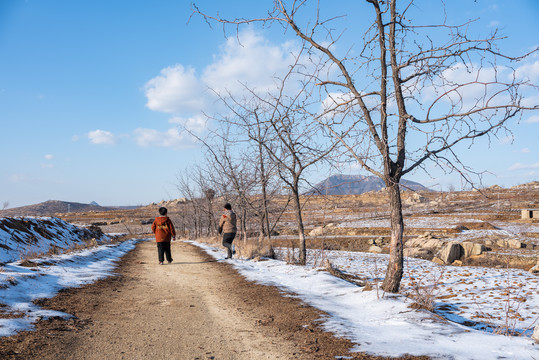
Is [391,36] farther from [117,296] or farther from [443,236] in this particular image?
[443,236]

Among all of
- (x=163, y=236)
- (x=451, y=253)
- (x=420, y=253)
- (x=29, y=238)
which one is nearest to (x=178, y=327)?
(x=163, y=236)

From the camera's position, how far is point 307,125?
7434 millimetres

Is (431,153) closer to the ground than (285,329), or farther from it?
farther from it

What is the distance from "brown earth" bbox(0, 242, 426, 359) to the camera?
150 inches

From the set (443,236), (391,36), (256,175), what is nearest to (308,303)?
(391,36)

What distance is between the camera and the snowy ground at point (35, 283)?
4652 millimetres

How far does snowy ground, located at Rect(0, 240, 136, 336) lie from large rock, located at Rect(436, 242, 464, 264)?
15.1 m

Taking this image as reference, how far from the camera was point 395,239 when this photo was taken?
6203 millimetres

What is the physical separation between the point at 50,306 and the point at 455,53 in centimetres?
729

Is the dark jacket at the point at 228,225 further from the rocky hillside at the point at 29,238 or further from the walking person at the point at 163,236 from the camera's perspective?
the rocky hillside at the point at 29,238

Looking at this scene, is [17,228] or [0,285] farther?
[17,228]

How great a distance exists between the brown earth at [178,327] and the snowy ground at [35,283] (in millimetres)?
228

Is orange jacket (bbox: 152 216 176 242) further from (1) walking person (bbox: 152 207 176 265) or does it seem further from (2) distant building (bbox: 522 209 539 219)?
(2) distant building (bbox: 522 209 539 219)

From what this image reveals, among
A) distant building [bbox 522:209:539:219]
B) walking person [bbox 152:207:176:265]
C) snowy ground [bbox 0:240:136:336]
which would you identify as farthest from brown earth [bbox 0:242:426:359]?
distant building [bbox 522:209:539:219]
